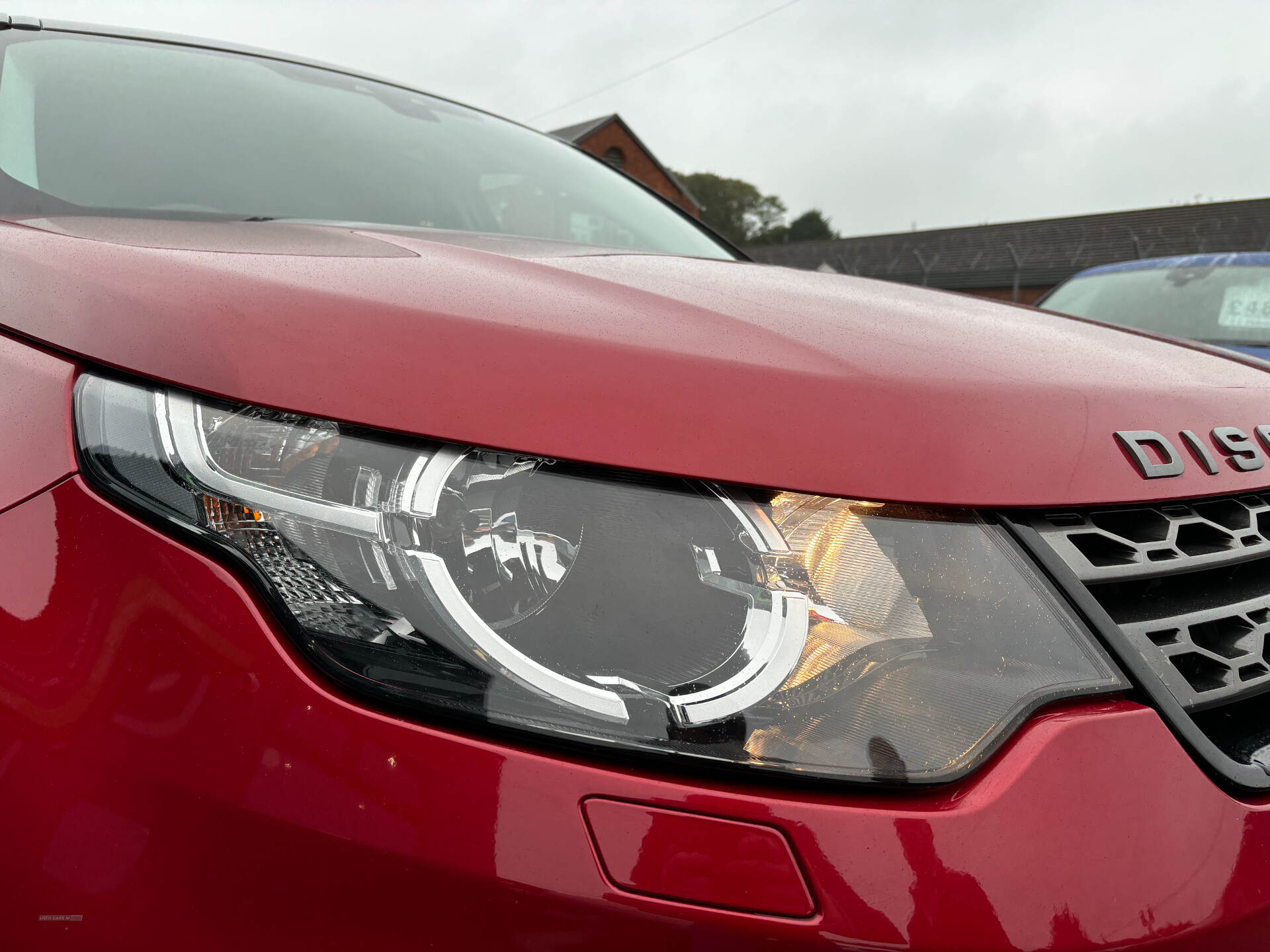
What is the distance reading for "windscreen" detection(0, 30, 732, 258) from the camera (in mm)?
1540

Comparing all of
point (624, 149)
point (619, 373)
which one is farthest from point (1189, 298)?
point (624, 149)

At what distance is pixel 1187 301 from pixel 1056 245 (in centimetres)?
3104

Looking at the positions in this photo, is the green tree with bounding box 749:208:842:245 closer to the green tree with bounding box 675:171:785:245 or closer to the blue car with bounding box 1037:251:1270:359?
the green tree with bounding box 675:171:785:245

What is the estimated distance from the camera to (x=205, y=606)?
0.70 meters

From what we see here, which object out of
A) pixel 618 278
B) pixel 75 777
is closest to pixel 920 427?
pixel 618 278

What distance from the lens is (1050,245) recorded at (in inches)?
1336

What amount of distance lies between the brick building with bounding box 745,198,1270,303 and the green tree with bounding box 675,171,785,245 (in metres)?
36.7

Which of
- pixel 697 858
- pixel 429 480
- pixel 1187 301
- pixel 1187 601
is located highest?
pixel 1187 301

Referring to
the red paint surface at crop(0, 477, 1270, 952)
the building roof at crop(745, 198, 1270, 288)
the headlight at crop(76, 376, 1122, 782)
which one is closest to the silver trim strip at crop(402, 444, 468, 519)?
the headlight at crop(76, 376, 1122, 782)

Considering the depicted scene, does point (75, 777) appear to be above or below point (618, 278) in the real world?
below

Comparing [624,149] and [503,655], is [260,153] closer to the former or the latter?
[503,655]

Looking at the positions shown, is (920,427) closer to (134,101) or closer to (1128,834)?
(1128,834)

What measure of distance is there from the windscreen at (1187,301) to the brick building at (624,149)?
108ft

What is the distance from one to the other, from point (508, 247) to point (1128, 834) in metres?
1.05
